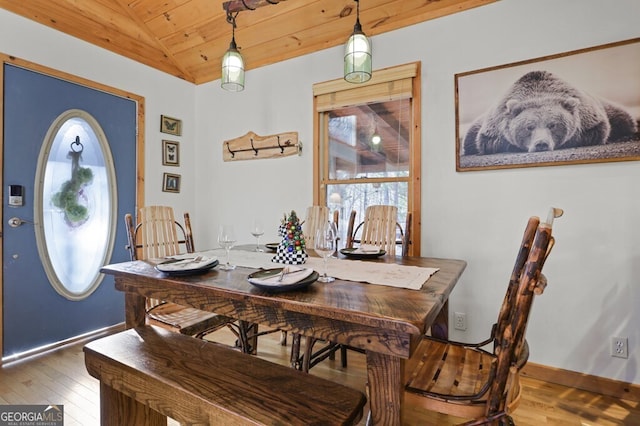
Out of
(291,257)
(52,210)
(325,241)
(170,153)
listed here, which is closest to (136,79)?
(170,153)

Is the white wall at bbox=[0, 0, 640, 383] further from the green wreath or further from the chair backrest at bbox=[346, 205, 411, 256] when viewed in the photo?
the green wreath

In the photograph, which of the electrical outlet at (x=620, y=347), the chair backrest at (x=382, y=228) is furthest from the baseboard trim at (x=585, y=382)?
the chair backrest at (x=382, y=228)

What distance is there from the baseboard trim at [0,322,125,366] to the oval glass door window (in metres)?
0.33

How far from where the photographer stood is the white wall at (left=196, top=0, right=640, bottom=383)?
1900 millimetres

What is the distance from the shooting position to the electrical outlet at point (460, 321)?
232cm

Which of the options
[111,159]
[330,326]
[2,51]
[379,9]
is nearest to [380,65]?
[379,9]

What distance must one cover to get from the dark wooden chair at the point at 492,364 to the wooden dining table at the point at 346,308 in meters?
0.21

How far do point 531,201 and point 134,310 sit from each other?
2473mm

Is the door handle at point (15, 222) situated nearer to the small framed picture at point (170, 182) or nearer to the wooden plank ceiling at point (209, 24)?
the small framed picture at point (170, 182)

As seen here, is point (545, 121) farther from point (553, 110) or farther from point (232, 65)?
point (232, 65)

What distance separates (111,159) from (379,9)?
2.64 m

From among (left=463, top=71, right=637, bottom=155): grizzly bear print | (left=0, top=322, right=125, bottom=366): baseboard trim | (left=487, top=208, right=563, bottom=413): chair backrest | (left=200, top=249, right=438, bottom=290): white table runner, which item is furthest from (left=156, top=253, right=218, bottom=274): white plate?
(left=463, top=71, right=637, bottom=155): grizzly bear print

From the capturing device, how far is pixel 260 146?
323cm

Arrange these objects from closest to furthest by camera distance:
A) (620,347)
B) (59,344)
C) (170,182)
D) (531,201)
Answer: (620,347) → (531,201) → (59,344) → (170,182)
